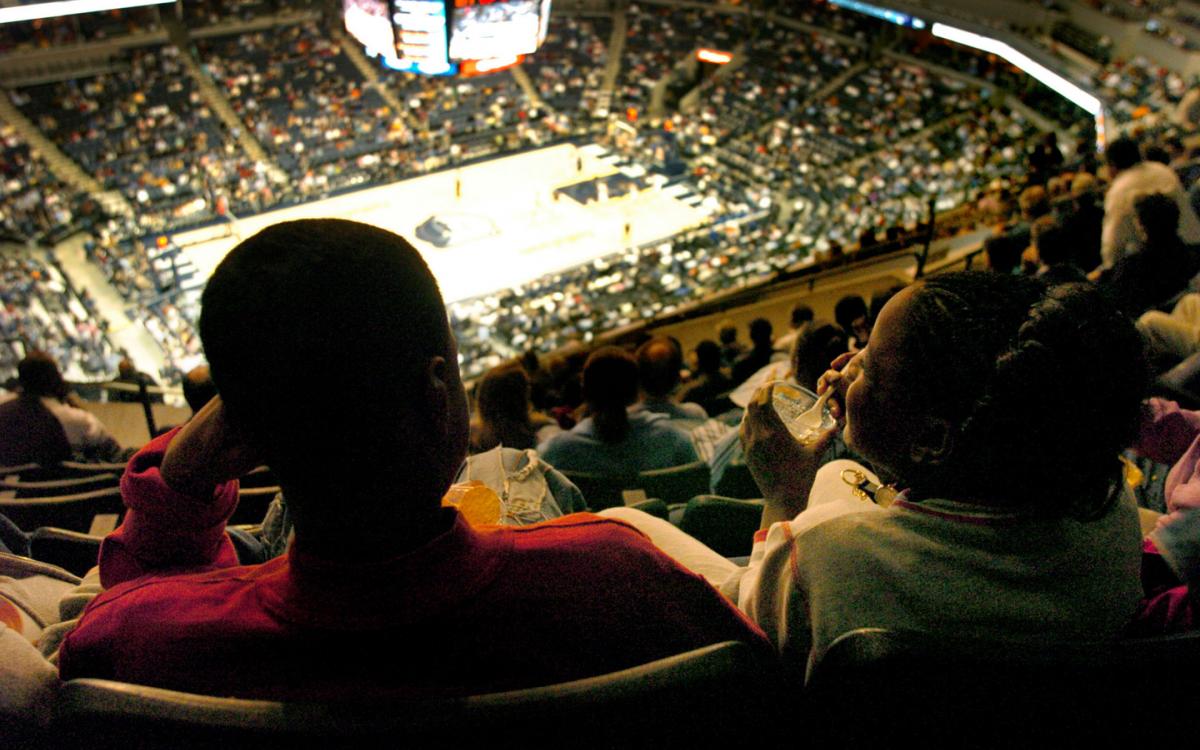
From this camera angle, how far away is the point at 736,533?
231 centimetres

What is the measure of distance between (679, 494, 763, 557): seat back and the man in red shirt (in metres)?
1.17

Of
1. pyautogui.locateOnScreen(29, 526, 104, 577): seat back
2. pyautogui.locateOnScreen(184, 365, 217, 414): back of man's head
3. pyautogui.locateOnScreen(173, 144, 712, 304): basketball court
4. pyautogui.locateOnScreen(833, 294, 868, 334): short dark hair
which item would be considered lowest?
pyautogui.locateOnScreen(173, 144, 712, 304): basketball court

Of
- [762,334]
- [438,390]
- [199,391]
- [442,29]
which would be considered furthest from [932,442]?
[442,29]

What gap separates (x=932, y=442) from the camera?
121cm

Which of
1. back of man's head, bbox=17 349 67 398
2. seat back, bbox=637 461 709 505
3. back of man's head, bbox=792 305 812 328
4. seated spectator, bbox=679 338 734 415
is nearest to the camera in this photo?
seat back, bbox=637 461 709 505

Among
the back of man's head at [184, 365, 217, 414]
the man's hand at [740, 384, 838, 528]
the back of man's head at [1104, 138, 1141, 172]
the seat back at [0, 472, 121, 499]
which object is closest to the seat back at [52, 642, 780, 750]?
the man's hand at [740, 384, 838, 528]

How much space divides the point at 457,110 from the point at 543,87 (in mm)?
3017

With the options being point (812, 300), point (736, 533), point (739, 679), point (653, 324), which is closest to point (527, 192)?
point (653, 324)

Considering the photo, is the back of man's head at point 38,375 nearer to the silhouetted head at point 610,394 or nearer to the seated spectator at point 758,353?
the silhouetted head at point 610,394

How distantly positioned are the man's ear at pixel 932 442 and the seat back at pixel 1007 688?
0.32 meters

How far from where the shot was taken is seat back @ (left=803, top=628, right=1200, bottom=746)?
0.94m

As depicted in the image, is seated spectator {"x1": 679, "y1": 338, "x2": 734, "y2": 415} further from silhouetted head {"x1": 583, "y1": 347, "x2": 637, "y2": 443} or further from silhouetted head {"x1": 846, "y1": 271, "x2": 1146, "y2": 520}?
silhouetted head {"x1": 846, "y1": 271, "x2": 1146, "y2": 520}

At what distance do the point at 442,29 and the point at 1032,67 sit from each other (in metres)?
13.3

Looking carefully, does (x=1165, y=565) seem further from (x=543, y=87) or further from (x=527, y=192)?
(x=543, y=87)
